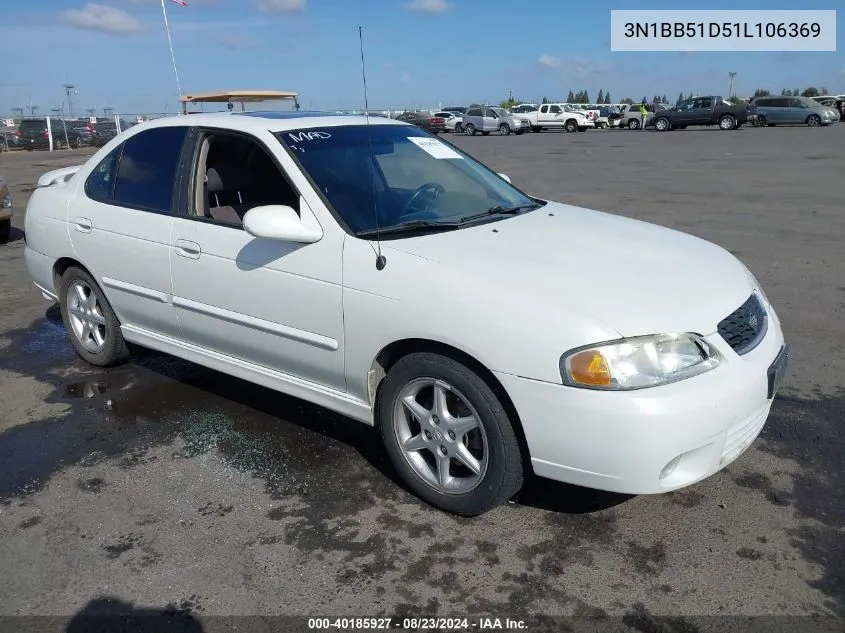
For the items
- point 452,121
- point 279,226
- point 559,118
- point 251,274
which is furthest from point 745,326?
point 559,118

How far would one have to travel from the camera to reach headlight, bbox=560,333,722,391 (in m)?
2.62

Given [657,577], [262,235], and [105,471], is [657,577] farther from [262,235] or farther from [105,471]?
[105,471]

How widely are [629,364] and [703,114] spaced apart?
1475 inches

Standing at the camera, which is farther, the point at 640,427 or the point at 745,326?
the point at 745,326

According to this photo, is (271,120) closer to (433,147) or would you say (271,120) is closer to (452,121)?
(433,147)

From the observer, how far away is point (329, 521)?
312cm

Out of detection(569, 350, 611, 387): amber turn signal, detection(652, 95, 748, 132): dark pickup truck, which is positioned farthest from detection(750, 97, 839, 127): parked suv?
detection(569, 350, 611, 387): amber turn signal

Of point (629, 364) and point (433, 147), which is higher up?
point (433, 147)

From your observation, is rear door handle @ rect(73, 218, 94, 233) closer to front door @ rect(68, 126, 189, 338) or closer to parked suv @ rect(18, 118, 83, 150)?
front door @ rect(68, 126, 189, 338)

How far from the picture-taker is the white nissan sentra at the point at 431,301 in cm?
268

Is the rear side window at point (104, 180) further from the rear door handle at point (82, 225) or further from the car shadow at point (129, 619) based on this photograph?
the car shadow at point (129, 619)

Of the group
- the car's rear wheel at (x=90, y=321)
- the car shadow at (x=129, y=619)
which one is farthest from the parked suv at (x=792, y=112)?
the car shadow at (x=129, y=619)

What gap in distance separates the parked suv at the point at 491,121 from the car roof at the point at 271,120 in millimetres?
35285

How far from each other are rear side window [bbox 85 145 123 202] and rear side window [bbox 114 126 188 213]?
7 centimetres
